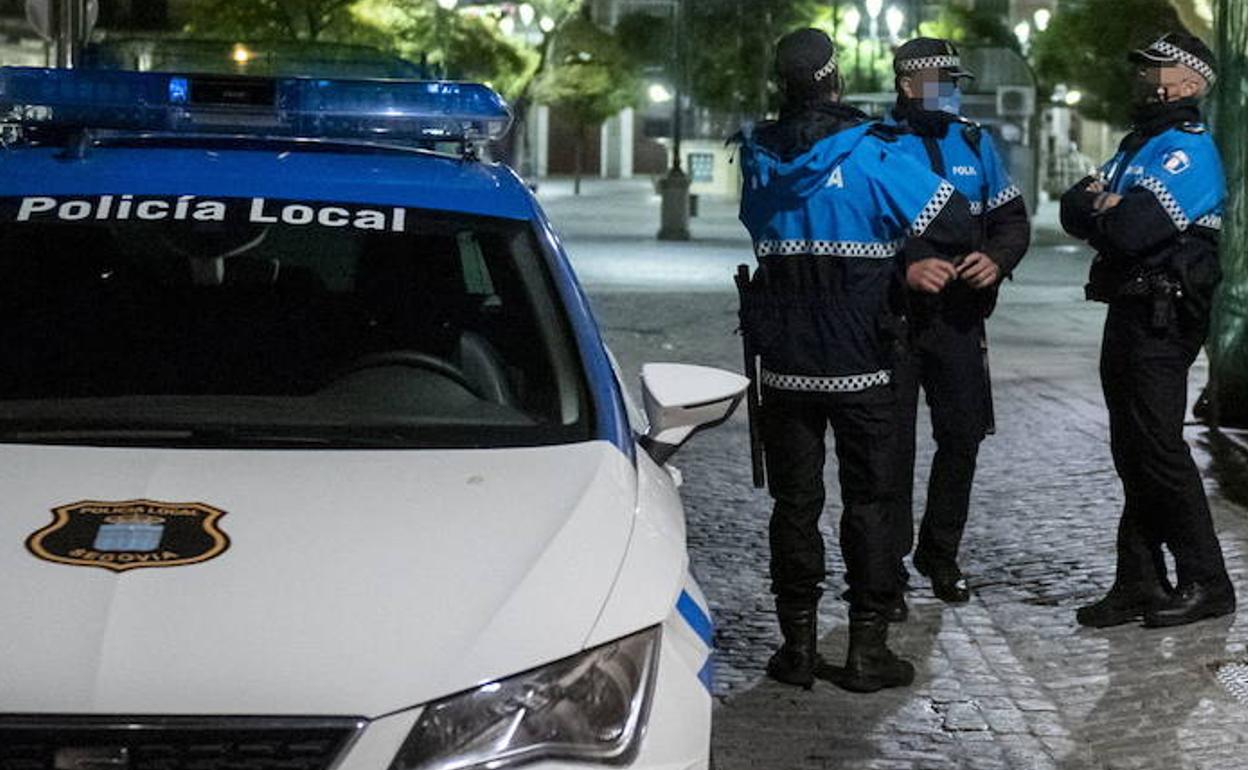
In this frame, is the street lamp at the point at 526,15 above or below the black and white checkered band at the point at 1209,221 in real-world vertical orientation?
below

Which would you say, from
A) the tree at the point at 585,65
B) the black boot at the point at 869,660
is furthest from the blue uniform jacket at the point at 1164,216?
the tree at the point at 585,65

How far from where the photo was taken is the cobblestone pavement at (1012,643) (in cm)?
602

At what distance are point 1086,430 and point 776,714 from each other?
6.18 meters

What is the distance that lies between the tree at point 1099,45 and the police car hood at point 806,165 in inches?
1294

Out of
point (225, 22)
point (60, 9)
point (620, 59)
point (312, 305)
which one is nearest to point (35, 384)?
point (312, 305)

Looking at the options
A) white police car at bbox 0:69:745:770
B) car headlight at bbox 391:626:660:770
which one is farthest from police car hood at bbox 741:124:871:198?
car headlight at bbox 391:626:660:770

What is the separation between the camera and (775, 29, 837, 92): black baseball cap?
6.18 meters

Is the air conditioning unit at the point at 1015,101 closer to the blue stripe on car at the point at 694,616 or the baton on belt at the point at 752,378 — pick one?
the baton on belt at the point at 752,378

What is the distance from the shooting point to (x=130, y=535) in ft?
12.1

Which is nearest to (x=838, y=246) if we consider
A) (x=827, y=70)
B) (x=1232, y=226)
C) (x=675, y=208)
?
(x=827, y=70)

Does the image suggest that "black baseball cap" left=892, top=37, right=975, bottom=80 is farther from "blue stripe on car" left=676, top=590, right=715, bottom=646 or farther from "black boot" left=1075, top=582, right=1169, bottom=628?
"blue stripe on car" left=676, top=590, right=715, bottom=646

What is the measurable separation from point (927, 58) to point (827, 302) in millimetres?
1438

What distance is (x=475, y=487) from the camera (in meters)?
4.01

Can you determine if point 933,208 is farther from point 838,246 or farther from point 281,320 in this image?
point 281,320
